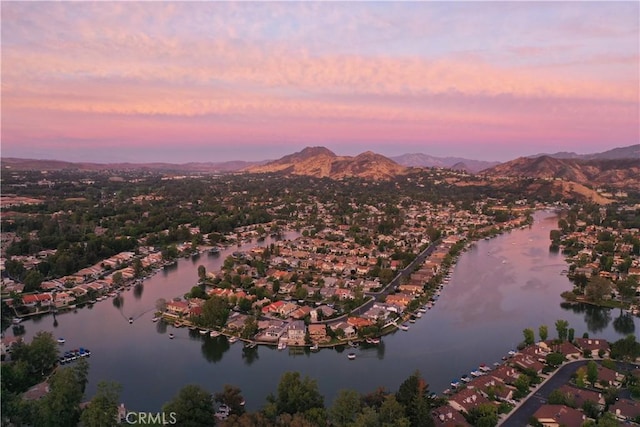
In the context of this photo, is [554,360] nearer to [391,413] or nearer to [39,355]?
[391,413]

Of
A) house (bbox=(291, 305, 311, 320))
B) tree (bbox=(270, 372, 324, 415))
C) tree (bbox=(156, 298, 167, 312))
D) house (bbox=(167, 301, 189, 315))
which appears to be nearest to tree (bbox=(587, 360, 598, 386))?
tree (bbox=(270, 372, 324, 415))

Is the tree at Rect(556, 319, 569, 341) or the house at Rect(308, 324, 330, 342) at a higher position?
the tree at Rect(556, 319, 569, 341)

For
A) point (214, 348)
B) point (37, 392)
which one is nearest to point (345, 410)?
point (214, 348)

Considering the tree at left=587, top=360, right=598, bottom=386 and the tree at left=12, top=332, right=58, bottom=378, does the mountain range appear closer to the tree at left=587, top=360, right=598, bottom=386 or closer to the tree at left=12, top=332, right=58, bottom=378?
the tree at left=587, top=360, right=598, bottom=386

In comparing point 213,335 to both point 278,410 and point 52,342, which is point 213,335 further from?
point 278,410

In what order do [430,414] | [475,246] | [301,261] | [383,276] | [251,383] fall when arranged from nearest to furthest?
[430,414] < [251,383] < [383,276] < [301,261] < [475,246]

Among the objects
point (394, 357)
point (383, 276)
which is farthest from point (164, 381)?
point (383, 276)
